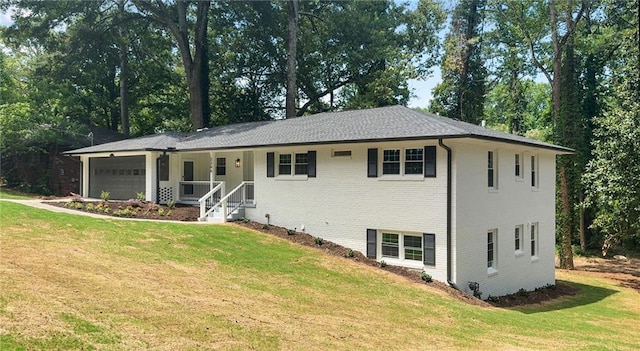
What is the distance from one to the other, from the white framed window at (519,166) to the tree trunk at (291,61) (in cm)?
1841

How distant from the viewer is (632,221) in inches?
857

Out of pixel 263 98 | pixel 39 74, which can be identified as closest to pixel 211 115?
pixel 263 98

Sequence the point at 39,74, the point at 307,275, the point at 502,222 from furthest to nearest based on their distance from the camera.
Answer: the point at 39,74, the point at 502,222, the point at 307,275

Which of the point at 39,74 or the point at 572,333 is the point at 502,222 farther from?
the point at 39,74

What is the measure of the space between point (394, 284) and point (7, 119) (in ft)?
90.2

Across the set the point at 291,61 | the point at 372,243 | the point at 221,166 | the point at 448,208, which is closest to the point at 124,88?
the point at 291,61

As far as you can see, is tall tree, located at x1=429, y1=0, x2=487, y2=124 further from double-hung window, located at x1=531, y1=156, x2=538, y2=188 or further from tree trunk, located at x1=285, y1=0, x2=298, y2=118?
double-hung window, located at x1=531, y1=156, x2=538, y2=188

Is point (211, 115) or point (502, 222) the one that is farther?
point (211, 115)

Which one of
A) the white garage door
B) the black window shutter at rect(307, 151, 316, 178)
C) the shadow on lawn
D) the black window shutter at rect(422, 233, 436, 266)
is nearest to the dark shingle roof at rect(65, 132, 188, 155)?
the white garage door

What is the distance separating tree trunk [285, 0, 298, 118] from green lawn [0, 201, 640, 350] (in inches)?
710

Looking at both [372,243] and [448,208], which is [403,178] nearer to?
[448,208]

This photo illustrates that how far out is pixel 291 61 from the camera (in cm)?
3466

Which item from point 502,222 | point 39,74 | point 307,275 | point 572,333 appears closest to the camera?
point 572,333

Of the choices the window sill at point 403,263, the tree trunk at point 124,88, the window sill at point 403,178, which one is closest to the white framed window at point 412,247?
the window sill at point 403,263
